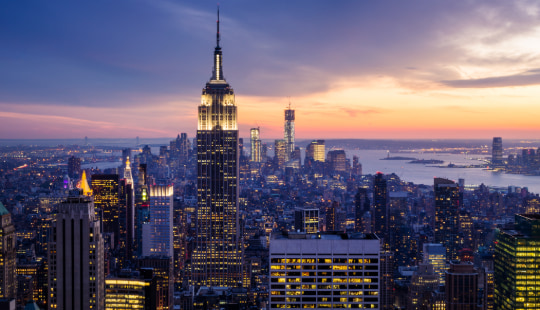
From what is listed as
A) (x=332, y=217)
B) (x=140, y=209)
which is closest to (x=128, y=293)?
(x=140, y=209)

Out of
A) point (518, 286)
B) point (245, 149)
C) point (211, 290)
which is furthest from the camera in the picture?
point (245, 149)

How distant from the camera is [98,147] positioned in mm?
113125

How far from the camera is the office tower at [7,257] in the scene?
69188 millimetres

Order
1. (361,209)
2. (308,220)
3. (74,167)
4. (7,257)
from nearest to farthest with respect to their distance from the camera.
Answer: (7,257), (308,220), (74,167), (361,209)

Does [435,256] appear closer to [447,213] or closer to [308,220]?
[447,213]

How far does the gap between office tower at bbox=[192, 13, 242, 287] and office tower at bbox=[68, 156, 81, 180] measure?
20.6 metres

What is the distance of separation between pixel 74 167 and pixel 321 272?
2919 inches

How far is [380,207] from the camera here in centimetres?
13112

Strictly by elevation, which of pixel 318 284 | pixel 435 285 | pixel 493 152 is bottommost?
pixel 435 285

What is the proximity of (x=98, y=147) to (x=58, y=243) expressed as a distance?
71.0 metres

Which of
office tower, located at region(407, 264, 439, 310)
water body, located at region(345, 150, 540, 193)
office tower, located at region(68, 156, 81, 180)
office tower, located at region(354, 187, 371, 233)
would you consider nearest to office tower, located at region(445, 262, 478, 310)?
office tower, located at region(407, 264, 439, 310)

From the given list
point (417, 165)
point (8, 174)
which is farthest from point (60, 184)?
point (417, 165)

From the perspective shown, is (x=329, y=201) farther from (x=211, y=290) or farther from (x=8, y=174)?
(x=8, y=174)

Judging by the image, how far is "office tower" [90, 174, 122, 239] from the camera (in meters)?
110
